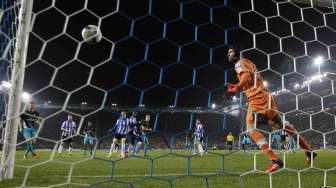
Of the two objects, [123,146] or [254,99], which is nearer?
[254,99]

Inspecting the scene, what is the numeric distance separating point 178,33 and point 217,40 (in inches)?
26.5

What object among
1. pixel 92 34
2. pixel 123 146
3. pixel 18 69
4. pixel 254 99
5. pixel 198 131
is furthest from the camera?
pixel 198 131

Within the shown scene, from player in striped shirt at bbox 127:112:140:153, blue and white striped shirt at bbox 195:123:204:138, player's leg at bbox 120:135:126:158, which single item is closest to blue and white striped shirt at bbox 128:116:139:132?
player in striped shirt at bbox 127:112:140:153

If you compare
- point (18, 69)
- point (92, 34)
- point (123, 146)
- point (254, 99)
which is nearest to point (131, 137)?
point (123, 146)

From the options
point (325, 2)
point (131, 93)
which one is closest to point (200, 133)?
point (131, 93)

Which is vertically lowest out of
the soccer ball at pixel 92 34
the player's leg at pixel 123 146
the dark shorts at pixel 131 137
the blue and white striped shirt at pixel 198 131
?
the player's leg at pixel 123 146

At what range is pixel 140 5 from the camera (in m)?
7.09

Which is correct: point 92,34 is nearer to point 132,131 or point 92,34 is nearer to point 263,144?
point 263,144

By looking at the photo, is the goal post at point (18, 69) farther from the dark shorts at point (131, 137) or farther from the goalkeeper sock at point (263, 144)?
Answer: the dark shorts at point (131, 137)

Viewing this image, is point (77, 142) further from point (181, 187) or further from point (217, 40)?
point (181, 187)

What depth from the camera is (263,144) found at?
3.55 metres

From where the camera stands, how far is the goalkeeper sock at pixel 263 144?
3.45 meters

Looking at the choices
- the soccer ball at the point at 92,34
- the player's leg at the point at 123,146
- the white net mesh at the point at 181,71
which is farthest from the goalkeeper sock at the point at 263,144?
the player's leg at the point at 123,146

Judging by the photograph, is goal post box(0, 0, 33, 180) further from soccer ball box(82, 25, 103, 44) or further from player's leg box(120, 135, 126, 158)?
player's leg box(120, 135, 126, 158)
